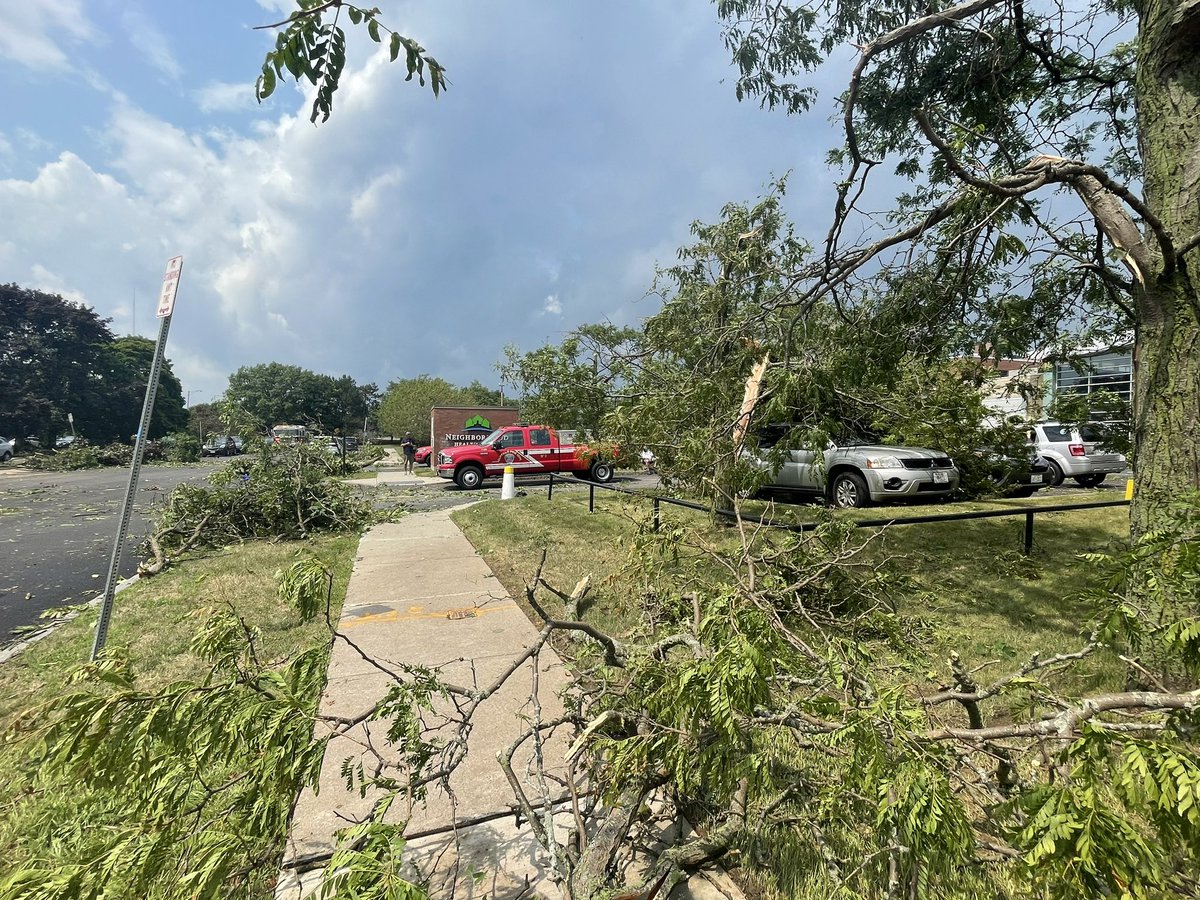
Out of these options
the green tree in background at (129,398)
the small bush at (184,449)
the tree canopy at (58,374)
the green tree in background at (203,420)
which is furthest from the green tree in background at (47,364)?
the green tree in background at (203,420)

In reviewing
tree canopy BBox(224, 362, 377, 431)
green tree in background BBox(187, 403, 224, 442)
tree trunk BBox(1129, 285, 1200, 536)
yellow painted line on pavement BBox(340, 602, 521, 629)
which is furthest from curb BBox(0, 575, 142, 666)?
tree canopy BBox(224, 362, 377, 431)

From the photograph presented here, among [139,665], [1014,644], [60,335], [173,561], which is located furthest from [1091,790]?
[60,335]

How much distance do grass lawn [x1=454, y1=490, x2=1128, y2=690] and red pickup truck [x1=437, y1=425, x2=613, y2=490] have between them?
270 inches

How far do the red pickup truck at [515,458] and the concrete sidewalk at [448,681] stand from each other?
9.98 m

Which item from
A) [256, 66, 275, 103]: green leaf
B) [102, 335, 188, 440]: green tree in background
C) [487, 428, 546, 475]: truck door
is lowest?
[487, 428, 546, 475]: truck door

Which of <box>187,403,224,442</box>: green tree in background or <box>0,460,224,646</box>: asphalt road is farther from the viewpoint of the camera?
<box>187,403,224,442</box>: green tree in background

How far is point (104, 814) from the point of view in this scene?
1820mm

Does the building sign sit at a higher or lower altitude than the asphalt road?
higher

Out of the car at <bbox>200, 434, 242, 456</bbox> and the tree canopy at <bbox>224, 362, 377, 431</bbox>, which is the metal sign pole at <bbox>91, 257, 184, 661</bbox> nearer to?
the car at <bbox>200, 434, 242, 456</bbox>

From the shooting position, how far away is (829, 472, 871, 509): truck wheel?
976 centimetres

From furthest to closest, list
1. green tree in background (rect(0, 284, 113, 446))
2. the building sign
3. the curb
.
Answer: green tree in background (rect(0, 284, 113, 446)), the building sign, the curb

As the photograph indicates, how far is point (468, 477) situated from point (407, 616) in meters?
12.7

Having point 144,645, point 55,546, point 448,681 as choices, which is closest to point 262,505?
point 55,546

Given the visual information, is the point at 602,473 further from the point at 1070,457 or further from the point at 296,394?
the point at 296,394
